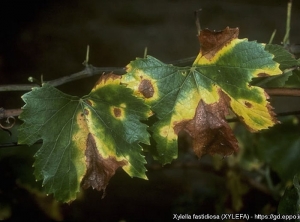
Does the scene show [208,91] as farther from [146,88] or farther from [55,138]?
[55,138]

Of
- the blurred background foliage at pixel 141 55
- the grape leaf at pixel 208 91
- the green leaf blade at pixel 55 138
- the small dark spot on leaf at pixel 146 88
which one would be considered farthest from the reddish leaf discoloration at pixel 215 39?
the blurred background foliage at pixel 141 55

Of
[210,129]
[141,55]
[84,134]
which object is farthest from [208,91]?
[141,55]

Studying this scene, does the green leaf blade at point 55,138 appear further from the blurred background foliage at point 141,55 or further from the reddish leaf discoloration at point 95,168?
the blurred background foliage at point 141,55

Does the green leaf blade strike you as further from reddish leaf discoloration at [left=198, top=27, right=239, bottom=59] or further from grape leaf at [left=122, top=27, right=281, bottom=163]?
reddish leaf discoloration at [left=198, top=27, right=239, bottom=59]

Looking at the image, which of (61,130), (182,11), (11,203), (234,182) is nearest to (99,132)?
(61,130)

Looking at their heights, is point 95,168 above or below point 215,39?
below

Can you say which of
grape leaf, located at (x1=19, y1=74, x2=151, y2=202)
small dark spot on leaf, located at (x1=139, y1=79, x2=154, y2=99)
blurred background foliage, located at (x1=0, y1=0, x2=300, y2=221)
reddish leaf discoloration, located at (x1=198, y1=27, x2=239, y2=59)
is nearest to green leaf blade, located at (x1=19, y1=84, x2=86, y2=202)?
grape leaf, located at (x1=19, y1=74, x2=151, y2=202)
